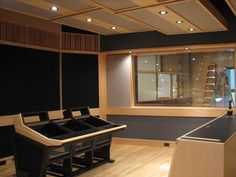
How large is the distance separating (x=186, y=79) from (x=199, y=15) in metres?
2.51

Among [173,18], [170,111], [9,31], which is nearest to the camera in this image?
[173,18]

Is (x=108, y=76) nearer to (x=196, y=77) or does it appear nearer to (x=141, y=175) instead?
(x=196, y=77)

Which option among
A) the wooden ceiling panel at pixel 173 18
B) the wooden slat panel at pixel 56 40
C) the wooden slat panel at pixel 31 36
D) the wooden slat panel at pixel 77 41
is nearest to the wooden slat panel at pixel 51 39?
the wooden slat panel at pixel 56 40

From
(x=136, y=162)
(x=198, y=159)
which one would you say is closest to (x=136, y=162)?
(x=136, y=162)

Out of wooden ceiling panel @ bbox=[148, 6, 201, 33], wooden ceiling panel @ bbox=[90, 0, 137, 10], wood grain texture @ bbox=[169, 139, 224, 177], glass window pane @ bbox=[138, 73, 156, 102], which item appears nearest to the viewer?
wood grain texture @ bbox=[169, 139, 224, 177]

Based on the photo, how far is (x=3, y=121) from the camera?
578cm

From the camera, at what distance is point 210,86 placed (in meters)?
7.25

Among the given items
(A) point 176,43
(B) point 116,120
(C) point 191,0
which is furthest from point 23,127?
(A) point 176,43

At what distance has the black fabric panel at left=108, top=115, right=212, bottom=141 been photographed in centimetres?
703

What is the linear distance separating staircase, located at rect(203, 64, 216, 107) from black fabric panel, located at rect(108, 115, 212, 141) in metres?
0.53

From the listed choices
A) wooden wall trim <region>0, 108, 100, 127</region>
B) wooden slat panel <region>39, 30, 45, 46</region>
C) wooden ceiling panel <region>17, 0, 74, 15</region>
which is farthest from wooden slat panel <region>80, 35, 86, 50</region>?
wooden ceiling panel <region>17, 0, 74, 15</region>

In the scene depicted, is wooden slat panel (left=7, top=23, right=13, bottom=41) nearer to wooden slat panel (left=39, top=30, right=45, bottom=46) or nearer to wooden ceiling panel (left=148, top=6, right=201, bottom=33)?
wooden slat panel (left=39, top=30, right=45, bottom=46)

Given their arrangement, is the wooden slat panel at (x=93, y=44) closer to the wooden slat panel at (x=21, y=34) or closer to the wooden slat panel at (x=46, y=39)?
the wooden slat panel at (x=46, y=39)

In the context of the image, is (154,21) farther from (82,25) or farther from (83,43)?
(83,43)
